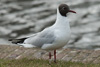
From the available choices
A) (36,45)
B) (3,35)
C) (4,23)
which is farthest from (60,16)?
(4,23)

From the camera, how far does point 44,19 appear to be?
1102cm

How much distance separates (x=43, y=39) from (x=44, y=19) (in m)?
5.50

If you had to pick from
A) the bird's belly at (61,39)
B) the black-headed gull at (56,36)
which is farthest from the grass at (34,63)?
the bird's belly at (61,39)

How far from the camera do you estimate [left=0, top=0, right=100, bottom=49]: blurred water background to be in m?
9.53

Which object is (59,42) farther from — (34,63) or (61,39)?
(34,63)

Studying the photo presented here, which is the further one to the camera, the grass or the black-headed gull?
the grass

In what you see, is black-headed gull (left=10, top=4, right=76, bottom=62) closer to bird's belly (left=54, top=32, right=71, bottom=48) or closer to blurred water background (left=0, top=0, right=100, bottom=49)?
bird's belly (left=54, top=32, right=71, bottom=48)

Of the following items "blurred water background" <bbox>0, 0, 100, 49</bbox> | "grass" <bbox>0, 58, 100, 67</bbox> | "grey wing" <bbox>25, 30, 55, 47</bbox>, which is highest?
"grey wing" <bbox>25, 30, 55, 47</bbox>

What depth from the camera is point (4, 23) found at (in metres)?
10.7

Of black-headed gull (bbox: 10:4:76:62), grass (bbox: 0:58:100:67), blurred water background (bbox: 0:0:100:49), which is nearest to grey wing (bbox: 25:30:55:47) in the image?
black-headed gull (bbox: 10:4:76:62)

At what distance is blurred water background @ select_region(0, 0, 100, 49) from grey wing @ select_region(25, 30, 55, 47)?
10.9 feet

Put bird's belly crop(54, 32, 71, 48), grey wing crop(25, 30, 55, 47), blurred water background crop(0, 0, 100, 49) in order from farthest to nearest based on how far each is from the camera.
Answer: blurred water background crop(0, 0, 100, 49)
grey wing crop(25, 30, 55, 47)
bird's belly crop(54, 32, 71, 48)

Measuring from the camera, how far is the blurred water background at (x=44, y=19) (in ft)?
31.3

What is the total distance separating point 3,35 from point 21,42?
406cm
